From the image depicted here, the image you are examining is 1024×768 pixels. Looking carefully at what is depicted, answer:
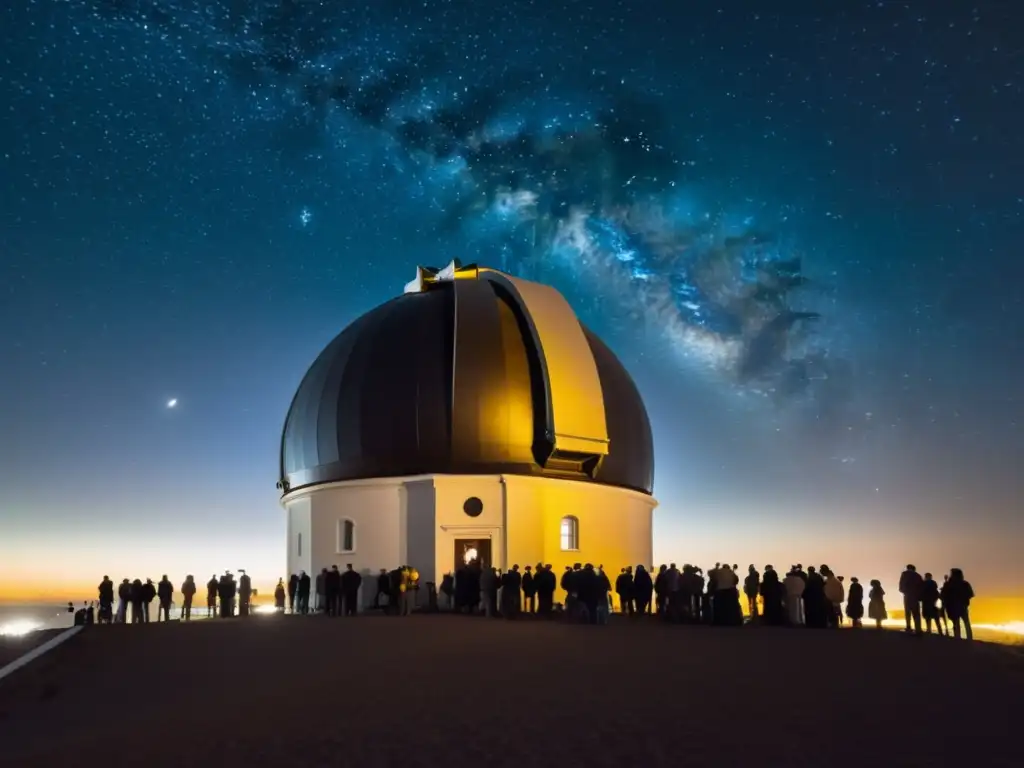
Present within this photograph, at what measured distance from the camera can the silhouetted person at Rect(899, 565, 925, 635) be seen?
2197 centimetres

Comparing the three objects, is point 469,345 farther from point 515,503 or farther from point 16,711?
point 16,711

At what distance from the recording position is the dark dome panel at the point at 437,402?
106ft

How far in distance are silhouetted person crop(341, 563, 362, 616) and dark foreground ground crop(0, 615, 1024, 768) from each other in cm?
874

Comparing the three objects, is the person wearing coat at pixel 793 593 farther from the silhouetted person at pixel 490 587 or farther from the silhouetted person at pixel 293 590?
the silhouetted person at pixel 293 590

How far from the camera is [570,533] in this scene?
33906mm

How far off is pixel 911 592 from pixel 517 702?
1411 cm

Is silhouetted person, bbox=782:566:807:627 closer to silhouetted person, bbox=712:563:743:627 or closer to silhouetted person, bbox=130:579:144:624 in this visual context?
silhouetted person, bbox=712:563:743:627

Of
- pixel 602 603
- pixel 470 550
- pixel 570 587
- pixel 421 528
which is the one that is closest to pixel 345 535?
pixel 421 528

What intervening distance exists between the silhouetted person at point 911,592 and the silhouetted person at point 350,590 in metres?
14.9

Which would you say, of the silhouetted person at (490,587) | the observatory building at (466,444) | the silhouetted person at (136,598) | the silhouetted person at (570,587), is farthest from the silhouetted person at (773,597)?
the silhouetted person at (136,598)

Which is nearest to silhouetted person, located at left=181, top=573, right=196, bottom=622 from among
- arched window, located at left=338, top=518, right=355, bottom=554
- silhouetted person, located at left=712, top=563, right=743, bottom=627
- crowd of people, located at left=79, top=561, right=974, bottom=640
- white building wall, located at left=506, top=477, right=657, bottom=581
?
crowd of people, located at left=79, top=561, right=974, bottom=640

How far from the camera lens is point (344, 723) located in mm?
10445

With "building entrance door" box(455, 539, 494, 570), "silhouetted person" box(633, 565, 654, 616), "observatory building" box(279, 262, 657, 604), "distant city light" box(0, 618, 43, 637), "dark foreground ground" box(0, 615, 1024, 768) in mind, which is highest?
"observatory building" box(279, 262, 657, 604)

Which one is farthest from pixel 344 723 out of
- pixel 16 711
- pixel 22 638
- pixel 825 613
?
pixel 22 638
